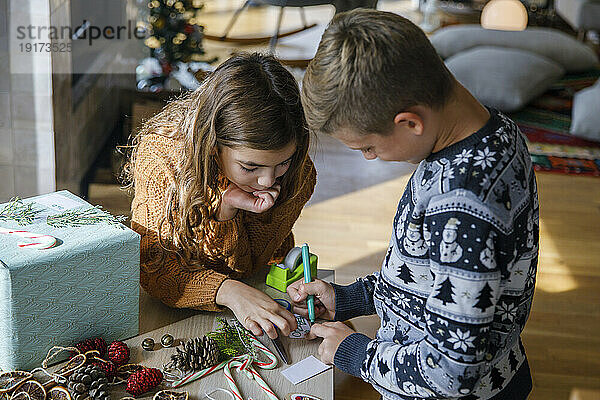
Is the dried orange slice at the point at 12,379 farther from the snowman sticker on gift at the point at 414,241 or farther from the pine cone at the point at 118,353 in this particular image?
the snowman sticker on gift at the point at 414,241

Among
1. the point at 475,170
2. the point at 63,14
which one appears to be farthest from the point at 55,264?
the point at 63,14

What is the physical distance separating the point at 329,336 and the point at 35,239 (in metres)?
0.49

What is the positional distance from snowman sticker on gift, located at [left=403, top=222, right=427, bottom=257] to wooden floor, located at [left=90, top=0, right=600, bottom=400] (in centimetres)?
83

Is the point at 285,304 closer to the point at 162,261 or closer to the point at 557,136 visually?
the point at 162,261

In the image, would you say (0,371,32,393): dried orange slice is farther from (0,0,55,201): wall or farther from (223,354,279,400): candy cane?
(0,0,55,201): wall

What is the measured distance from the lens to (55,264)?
1.08 m

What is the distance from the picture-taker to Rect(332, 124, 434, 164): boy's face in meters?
0.91

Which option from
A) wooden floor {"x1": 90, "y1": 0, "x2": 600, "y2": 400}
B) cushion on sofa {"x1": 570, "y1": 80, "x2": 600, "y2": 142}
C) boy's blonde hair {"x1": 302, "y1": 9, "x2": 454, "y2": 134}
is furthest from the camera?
cushion on sofa {"x1": 570, "y1": 80, "x2": 600, "y2": 142}

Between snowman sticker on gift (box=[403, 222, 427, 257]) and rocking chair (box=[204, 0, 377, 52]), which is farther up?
snowman sticker on gift (box=[403, 222, 427, 257])

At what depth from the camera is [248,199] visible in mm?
1354

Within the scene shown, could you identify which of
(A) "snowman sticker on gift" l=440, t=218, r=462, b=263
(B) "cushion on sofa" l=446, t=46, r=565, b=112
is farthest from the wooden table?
(B) "cushion on sofa" l=446, t=46, r=565, b=112

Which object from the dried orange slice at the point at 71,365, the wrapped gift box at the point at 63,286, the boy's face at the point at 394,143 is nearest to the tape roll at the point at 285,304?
the wrapped gift box at the point at 63,286

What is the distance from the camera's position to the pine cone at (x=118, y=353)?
1.17 m

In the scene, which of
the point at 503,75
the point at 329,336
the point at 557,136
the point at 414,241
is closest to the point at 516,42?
the point at 503,75
